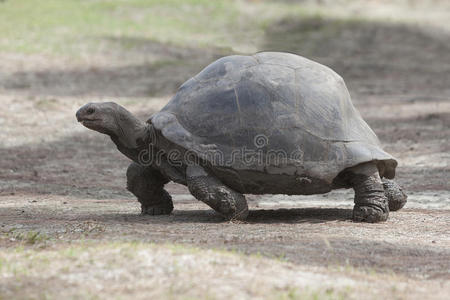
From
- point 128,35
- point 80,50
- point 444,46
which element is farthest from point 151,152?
point 444,46

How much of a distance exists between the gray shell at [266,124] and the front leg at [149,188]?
2.50 ft

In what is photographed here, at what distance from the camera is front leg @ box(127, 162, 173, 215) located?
8.34 metres

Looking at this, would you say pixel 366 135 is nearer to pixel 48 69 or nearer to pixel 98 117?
pixel 98 117

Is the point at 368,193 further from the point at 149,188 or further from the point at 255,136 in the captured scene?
the point at 149,188

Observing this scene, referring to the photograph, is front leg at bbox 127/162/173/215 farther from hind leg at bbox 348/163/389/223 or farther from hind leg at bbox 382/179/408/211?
hind leg at bbox 382/179/408/211

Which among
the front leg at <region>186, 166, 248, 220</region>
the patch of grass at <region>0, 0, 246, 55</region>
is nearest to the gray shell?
the front leg at <region>186, 166, 248, 220</region>

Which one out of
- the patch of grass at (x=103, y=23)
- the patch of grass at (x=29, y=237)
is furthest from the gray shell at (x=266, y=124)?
the patch of grass at (x=103, y=23)

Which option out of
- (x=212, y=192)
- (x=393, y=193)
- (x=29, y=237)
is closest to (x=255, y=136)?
(x=212, y=192)

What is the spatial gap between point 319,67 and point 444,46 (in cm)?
1903

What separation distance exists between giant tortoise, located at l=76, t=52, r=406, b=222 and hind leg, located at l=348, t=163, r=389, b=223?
0.01 meters

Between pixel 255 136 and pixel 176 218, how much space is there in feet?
4.52

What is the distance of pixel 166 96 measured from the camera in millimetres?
18703

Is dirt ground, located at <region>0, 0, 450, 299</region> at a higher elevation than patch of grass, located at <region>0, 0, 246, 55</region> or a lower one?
lower

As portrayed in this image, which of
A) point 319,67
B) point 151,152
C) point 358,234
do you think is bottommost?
point 358,234
